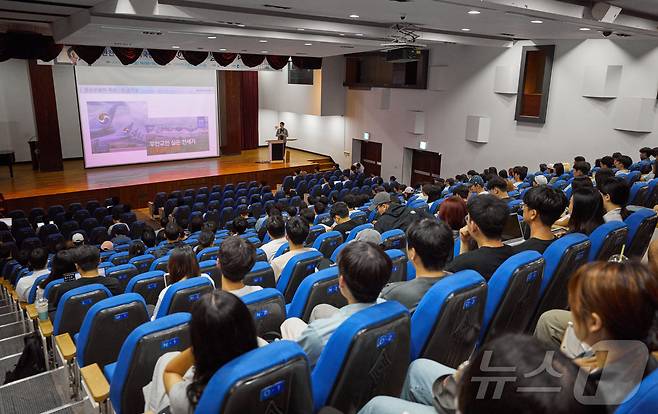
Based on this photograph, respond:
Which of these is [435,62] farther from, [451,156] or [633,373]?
[633,373]

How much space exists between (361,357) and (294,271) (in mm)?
1723

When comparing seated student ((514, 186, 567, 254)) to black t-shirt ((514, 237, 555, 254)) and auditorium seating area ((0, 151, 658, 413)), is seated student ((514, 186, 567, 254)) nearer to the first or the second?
black t-shirt ((514, 237, 555, 254))

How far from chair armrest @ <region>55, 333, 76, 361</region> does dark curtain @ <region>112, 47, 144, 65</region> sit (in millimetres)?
11216

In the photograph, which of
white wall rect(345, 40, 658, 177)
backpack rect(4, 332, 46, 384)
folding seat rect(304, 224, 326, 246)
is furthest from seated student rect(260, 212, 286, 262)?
white wall rect(345, 40, 658, 177)

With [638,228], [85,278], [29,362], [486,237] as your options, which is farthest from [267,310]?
[638,228]

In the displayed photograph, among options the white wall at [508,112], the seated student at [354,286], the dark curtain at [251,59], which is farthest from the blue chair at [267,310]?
the dark curtain at [251,59]

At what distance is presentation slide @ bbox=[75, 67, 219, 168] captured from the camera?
48.6 feet

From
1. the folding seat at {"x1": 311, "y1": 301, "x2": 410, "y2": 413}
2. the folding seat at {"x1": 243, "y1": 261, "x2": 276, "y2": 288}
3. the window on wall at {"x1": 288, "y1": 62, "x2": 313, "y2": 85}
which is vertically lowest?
the folding seat at {"x1": 243, "y1": 261, "x2": 276, "y2": 288}

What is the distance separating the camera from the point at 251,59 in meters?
14.6

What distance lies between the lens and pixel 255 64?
48.2 feet

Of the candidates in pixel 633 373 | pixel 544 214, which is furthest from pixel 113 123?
pixel 633 373

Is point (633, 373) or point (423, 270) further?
point (423, 270)

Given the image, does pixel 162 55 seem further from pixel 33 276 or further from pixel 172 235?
pixel 33 276

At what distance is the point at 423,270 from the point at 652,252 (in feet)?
3.21
